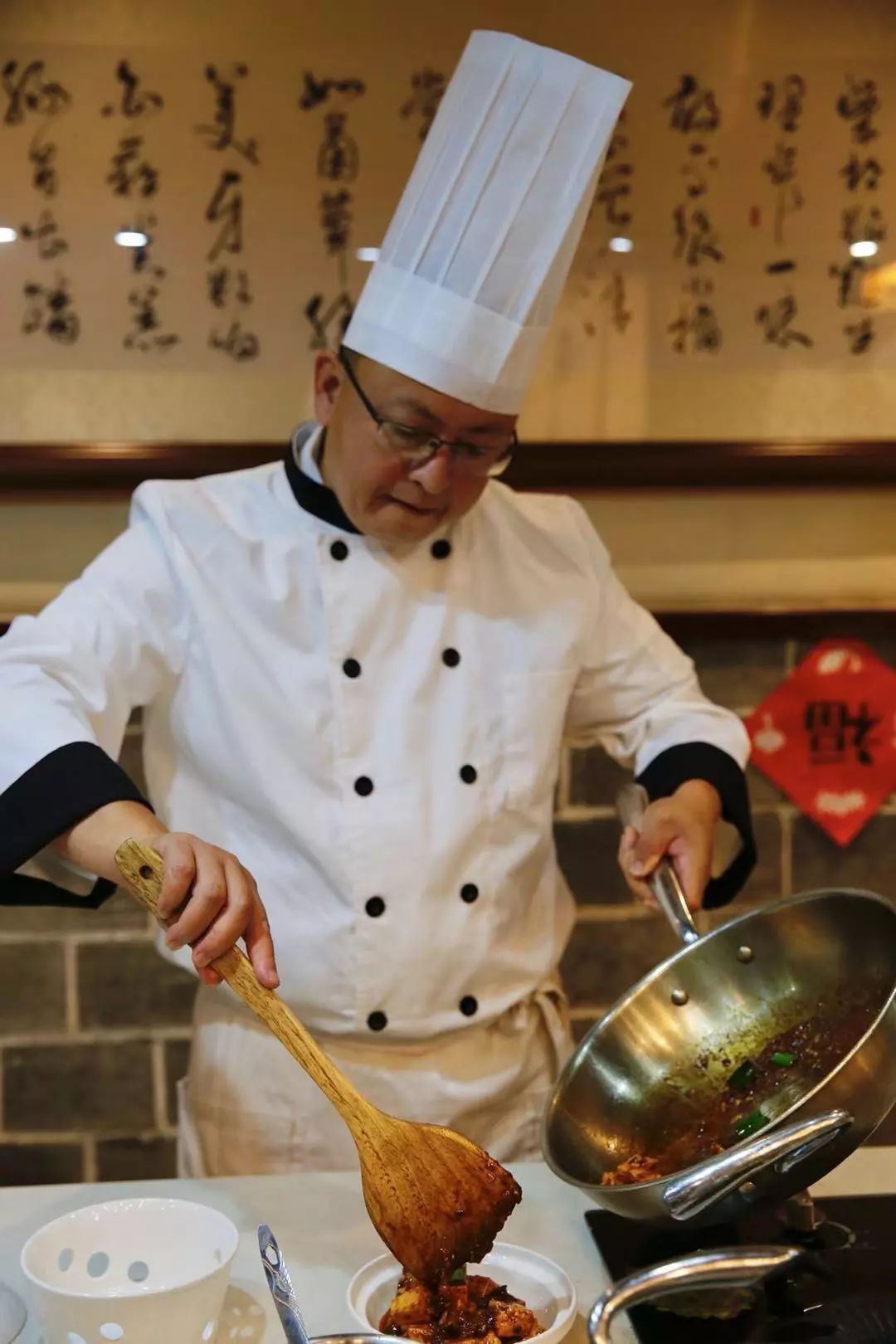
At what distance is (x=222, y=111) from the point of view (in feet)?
6.30

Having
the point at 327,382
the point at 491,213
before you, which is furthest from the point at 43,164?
the point at 491,213

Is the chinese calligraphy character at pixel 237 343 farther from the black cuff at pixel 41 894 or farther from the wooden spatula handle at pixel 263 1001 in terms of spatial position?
the wooden spatula handle at pixel 263 1001

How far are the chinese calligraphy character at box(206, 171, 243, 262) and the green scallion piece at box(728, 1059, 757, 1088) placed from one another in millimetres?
1354

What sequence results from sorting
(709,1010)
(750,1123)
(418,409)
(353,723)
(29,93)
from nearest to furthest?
Result: (750,1123) → (709,1010) → (418,409) → (353,723) → (29,93)

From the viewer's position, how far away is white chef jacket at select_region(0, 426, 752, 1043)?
4.80ft

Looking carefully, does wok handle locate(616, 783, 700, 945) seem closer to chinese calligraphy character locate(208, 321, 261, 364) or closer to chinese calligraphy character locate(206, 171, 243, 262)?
chinese calligraphy character locate(208, 321, 261, 364)

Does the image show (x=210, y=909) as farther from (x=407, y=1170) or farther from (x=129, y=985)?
(x=129, y=985)

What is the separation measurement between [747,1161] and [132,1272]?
0.48 metres

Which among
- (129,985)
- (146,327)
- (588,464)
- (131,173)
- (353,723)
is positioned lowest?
(129,985)

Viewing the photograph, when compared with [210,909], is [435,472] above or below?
above

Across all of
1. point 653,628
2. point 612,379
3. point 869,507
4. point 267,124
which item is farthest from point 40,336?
point 869,507

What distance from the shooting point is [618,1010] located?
1.20m

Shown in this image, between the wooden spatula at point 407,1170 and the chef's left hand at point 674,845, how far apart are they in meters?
0.47

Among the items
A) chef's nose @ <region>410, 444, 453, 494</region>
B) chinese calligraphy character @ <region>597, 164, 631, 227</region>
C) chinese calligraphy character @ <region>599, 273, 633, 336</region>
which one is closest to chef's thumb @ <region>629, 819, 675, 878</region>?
chef's nose @ <region>410, 444, 453, 494</region>
